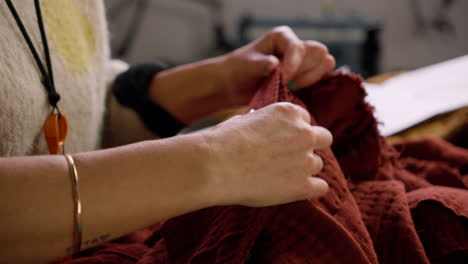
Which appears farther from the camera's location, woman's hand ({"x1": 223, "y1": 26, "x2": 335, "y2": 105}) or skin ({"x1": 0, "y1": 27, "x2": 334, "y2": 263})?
woman's hand ({"x1": 223, "y1": 26, "x2": 335, "y2": 105})

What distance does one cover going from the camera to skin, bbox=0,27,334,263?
0.24 m

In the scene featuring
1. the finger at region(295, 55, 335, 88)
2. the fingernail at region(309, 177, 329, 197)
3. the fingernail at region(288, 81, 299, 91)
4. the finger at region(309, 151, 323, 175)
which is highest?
the finger at region(295, 55, 335, 88)

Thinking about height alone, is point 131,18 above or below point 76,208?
below

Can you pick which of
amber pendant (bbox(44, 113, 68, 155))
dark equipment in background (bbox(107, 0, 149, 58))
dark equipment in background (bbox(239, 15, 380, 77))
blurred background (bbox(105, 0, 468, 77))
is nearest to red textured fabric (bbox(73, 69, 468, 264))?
amber pendant (bbox(44, 113, 68, 155))

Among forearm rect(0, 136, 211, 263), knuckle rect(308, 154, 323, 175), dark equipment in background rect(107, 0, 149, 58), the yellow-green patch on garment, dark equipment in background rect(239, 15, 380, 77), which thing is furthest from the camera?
dark equipment in background rect(107, 0, 149, 58)

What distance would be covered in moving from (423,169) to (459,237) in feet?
0.68

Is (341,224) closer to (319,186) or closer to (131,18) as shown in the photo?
(319,186)

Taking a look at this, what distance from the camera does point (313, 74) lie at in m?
0.54

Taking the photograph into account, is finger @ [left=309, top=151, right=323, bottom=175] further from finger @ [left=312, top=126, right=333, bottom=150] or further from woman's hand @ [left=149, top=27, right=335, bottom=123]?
woman's hand @ [left=149, top=27, right=335, bottom=123]

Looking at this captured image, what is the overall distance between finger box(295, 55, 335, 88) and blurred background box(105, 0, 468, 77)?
1599 millimetres

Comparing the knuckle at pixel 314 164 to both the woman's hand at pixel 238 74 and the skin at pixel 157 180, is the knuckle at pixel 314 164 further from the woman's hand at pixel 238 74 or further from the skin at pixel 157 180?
the woman's hand at pixel 238 74

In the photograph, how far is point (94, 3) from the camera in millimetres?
606

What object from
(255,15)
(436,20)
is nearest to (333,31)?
(255,15)

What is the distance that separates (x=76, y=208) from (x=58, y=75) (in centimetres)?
28
